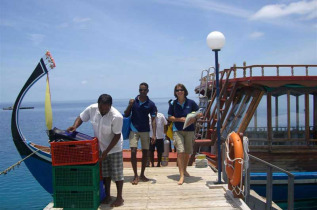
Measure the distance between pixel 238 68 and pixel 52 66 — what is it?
500cm

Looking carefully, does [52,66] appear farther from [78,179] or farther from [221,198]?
[221,198]

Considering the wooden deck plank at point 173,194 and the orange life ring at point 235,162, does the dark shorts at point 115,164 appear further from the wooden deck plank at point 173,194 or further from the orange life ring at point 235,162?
the orange life ring at point 235,162

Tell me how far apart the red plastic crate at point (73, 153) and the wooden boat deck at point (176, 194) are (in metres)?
0.78

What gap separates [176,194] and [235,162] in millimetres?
1113

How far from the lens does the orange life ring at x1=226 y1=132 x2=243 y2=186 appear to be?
4219 mm

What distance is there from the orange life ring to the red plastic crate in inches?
73.8

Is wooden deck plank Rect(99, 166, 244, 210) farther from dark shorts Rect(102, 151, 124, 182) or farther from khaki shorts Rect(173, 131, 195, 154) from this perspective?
khaki shorts Rect(173, 131, 195, 154)

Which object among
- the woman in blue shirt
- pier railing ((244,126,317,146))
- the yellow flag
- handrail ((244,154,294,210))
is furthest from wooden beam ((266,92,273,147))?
the yellow flag

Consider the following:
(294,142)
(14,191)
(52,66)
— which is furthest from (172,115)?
(14,191)

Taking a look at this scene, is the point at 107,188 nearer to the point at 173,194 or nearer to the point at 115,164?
the point at 115,164

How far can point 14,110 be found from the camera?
728 centimetres

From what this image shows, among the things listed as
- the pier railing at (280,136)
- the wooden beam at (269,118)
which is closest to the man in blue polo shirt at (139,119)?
the pier railing at (280,136)

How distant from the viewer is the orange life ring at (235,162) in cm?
422

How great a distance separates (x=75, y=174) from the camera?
3889 millimetres
